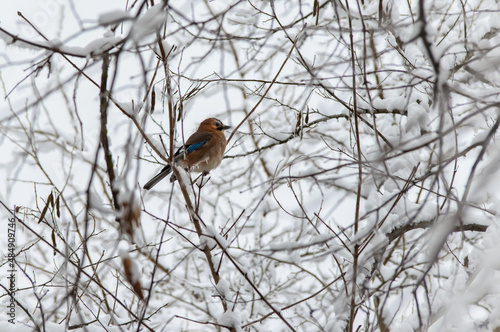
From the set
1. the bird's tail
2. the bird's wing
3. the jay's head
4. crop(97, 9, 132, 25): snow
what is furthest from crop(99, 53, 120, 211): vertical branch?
the jay's head

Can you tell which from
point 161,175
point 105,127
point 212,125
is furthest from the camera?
point 212,125

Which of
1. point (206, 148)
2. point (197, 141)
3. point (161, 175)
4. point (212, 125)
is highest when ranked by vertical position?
point (212, 125)

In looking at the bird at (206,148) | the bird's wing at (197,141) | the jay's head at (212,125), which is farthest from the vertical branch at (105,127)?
the jay's head at (212,125)

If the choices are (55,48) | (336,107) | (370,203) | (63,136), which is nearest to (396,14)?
(336,107)

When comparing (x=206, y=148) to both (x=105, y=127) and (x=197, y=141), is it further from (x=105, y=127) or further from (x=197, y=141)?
(x=105, y=127)

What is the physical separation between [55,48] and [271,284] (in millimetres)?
5264

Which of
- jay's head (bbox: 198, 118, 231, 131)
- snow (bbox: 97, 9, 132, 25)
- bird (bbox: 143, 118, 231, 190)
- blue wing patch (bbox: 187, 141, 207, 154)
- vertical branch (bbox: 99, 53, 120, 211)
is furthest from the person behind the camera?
jay's head (bbox: 198, 118, 231, 131)

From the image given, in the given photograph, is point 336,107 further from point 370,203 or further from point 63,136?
point 63,136

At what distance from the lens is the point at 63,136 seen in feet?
26.5

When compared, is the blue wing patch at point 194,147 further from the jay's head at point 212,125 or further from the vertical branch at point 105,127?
the vertical branch at point 105,127

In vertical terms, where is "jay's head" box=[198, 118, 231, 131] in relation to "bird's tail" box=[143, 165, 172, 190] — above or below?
above

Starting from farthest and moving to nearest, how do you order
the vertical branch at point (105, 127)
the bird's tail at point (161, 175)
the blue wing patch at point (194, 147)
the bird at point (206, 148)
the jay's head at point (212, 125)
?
the jay's head at point (212, 125) < the blue wing patch at point (194, 147) < the bird at point (206, 148) < the bird's tail at point (161, 175) < the vertical branch at point (105, 127)

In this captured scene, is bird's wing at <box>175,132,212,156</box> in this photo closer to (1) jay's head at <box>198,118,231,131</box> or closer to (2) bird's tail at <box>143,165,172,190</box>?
(1) jay's head at <box>198,118,231,131</box>

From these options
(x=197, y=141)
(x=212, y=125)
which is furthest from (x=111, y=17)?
(x=212, y=125)
